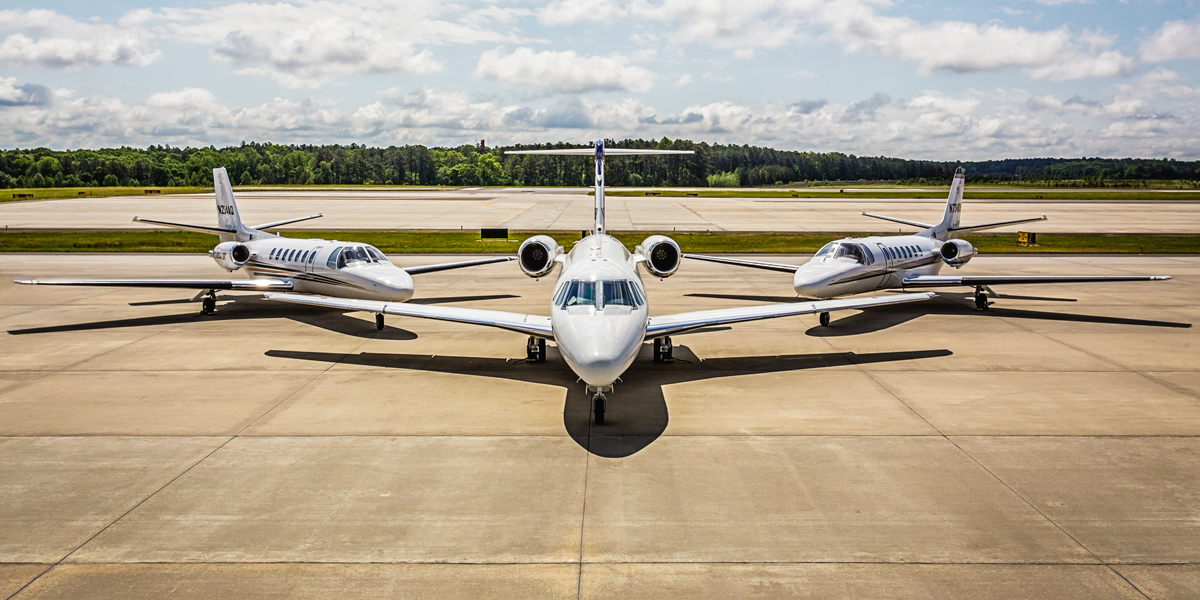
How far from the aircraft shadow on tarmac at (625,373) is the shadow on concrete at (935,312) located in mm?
2498

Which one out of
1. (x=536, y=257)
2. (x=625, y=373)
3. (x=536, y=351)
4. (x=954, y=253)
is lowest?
(x=625, y=373)

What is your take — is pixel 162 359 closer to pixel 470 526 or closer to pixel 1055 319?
pixel 470 526

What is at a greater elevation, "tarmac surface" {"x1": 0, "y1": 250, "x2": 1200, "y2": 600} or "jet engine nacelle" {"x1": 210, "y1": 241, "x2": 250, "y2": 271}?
"jet engine nacelle" {"x1": 210, "y1": 241, "x2": 250, "y2": 271}

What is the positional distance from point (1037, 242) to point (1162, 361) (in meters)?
30.9

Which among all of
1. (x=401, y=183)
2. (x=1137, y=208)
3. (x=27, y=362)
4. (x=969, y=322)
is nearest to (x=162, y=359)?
(x=27, y=362)

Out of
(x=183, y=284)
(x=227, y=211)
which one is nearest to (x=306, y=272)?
(x=183, y=284)

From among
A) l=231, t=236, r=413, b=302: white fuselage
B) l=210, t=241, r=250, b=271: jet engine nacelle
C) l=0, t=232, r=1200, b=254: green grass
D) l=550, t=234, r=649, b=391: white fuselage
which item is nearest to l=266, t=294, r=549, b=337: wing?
l=550, t=234, r=649, b=391: white fuselage

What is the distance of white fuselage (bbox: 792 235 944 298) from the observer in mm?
19266

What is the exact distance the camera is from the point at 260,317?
68.1 ft

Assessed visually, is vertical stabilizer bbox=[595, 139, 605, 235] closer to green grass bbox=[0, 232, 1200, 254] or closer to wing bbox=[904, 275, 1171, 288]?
wing bbox=[904, 275, 1171, 288]

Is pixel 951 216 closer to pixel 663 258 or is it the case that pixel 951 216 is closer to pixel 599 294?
pixel 663 258

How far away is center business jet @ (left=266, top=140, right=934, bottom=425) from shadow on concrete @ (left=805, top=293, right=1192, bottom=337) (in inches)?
113

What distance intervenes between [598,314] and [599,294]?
1.53 ft

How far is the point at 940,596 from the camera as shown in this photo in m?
6.74
